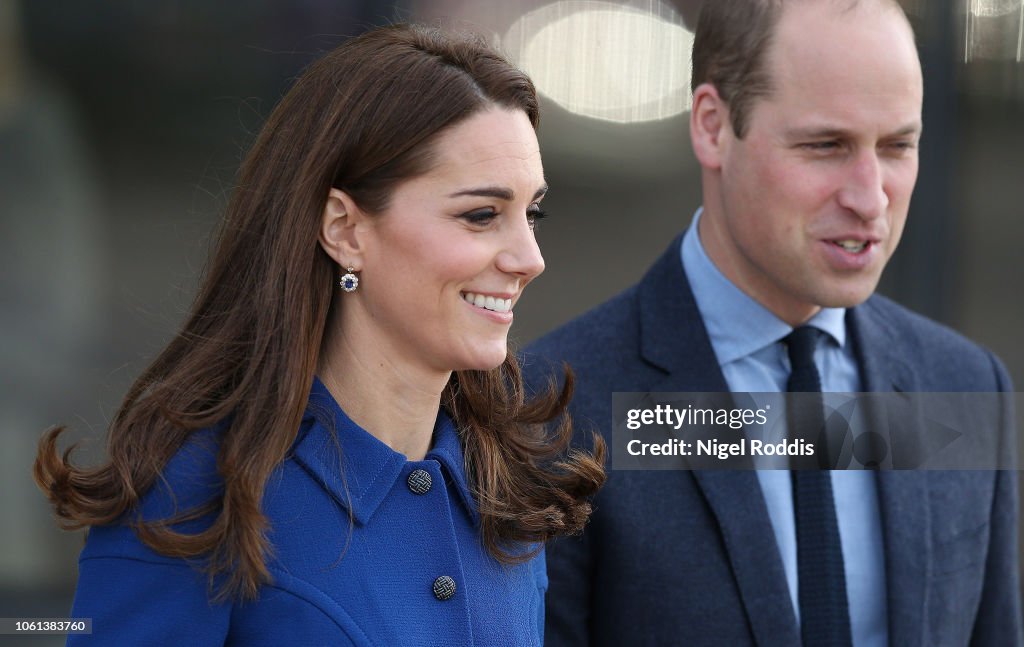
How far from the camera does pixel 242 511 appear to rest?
1.72m

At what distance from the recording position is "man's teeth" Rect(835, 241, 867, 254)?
2.41 meters

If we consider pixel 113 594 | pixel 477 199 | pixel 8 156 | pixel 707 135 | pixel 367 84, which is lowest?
pixel 113 594

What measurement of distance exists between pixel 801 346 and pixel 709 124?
0.47m

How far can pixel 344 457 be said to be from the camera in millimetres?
1888

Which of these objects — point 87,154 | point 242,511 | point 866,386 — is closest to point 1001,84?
point 866,386

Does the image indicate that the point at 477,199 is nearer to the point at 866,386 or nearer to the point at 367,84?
the point at 367,84

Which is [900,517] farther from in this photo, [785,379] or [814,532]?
[785,379]

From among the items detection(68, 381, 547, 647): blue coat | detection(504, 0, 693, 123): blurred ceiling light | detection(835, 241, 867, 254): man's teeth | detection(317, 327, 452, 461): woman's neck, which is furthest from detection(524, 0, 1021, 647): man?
detection(504, 0, 693, 123): blurred ceiling light

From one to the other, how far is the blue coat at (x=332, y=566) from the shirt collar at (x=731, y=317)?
71 centimetres

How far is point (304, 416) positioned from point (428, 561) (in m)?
0.28

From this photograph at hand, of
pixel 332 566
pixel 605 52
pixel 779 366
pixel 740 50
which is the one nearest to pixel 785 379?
pixel 779 366

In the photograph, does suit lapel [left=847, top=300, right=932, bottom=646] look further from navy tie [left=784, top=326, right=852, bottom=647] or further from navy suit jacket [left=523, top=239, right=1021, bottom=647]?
navy tie [left=784, top=326, right=852, bottom=647]

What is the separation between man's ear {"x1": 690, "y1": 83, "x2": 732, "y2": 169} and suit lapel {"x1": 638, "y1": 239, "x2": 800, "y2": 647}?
0.20 metres

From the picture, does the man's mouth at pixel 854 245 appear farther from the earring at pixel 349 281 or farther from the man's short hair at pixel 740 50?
the earring at pixel 349 281
